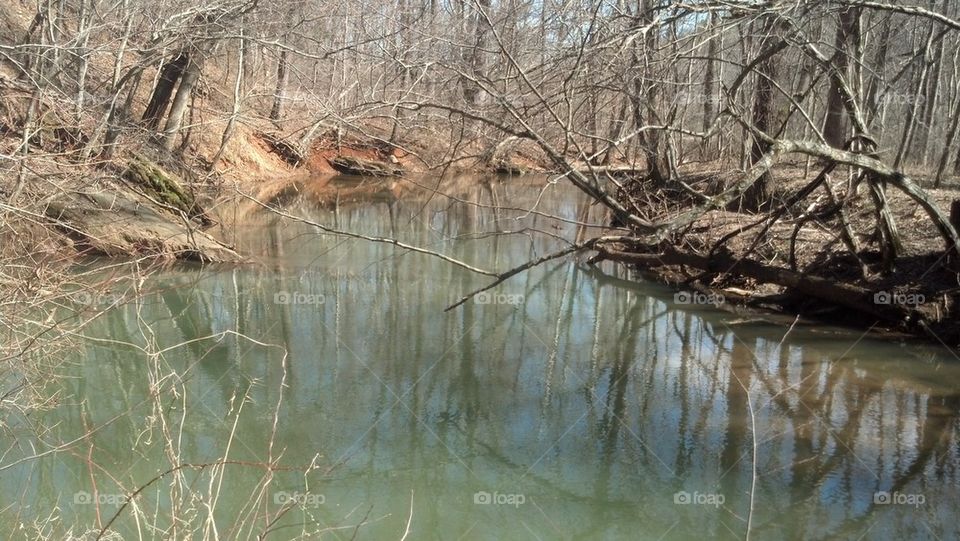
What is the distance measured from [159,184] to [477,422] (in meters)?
7.43

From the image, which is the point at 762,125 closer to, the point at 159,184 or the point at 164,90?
the point at 159,184

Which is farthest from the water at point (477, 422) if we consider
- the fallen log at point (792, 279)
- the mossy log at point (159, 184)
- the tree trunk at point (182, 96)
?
the tree trunk at point (182, 96)

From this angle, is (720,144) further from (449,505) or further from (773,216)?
(449,505)

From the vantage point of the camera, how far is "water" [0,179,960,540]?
4996 mm

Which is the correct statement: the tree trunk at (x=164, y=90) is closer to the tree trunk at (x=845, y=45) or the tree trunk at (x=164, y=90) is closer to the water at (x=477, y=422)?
the water at (x=477, y=422)

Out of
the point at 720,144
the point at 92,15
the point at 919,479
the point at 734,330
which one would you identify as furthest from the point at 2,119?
the point at 720,144

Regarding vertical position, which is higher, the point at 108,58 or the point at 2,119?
the point at 108,58

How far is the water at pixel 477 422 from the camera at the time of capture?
16.4ft

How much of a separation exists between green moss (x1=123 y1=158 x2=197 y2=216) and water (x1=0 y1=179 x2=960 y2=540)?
5.97 ft

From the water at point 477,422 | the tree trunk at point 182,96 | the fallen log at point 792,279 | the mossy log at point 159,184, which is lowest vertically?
the water at point 477,422

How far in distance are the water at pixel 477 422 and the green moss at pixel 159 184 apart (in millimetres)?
1820

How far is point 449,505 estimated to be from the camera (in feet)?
17.2

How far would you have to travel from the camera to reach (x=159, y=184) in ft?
39.3

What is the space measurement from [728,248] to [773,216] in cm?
201
